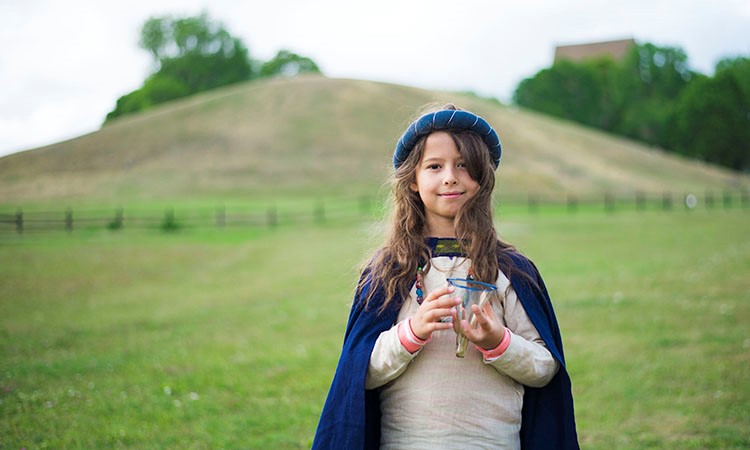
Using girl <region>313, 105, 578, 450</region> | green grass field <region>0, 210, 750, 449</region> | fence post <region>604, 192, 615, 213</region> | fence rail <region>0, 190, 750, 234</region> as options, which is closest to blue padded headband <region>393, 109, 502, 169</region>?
girl <region>313, 105, 578, 450</region>

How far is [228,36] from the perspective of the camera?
95250 mm

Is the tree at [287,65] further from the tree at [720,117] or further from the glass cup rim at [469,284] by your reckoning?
the glass cup rim at [469,284]

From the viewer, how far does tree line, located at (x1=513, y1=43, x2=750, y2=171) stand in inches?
3059

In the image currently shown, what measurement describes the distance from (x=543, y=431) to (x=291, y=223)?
30.8 m

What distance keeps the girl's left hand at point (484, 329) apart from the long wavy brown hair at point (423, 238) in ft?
0.75

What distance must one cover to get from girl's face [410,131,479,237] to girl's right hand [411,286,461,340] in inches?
19.0

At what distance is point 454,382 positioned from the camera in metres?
2.58

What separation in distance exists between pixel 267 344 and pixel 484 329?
25.6ft

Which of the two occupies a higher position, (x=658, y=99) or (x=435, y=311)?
(x=658, y=99)

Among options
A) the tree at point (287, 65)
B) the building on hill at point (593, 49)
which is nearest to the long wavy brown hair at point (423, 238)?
the tree at point (287, 65)

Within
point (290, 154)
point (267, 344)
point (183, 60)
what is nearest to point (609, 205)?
point (290, 154)

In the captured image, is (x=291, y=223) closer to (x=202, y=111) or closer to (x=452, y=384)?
(x=452, y=384)

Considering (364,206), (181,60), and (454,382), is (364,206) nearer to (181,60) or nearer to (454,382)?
(454,382)

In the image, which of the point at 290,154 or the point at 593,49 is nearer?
the point at 290,154
